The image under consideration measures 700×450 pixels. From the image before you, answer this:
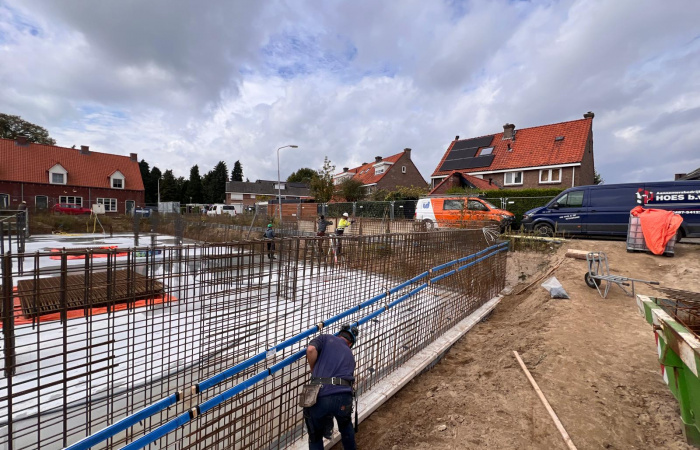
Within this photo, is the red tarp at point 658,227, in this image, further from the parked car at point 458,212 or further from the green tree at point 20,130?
the green tree at point 20,130

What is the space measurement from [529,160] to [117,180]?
44.1 meters

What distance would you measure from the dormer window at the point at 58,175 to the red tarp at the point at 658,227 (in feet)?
155

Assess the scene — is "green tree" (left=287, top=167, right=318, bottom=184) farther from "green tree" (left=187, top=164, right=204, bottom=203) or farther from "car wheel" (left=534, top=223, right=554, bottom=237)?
"car wheel" (left=534, top=223, right=554, bottom=237)

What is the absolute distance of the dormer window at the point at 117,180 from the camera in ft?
126

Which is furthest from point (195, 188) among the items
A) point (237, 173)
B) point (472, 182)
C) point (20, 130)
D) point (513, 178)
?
point (513, 178)

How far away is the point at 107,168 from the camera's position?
3928cm

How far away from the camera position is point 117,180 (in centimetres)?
3903

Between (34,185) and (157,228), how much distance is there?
2625 centimetres

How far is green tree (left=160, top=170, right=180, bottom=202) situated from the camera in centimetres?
6704

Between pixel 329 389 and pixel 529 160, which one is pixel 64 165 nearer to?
pixel 329 389

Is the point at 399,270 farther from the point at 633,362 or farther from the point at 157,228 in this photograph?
the point at 157,228

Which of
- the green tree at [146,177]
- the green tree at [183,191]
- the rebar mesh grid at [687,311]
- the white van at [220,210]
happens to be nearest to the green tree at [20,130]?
the green tree at [146,177]

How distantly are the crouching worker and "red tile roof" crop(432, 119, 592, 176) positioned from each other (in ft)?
85.6

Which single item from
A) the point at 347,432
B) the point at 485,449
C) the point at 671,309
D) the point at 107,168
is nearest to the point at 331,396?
the point at 347,432
